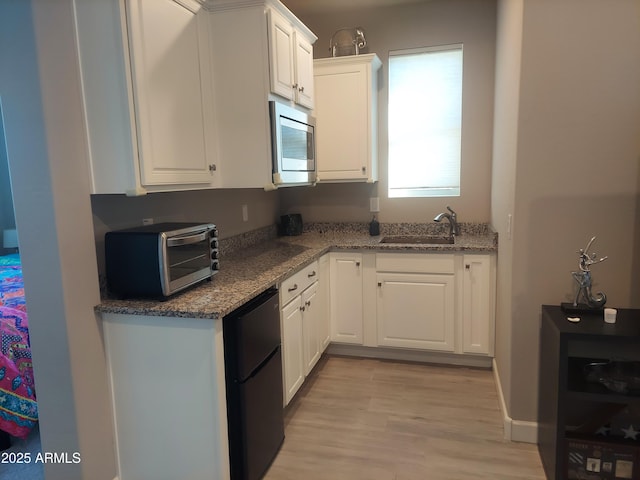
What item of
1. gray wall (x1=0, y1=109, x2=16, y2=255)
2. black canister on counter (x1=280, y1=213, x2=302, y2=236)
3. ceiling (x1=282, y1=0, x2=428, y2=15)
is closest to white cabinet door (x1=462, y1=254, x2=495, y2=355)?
black canister on counter (x1=280, y1=213, x2=302, y2=236)

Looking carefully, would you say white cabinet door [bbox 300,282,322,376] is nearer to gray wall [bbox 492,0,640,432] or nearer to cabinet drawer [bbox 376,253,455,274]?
cabinet drawer [bbox 376,253,455,274]

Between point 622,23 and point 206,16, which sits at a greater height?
point 206,16

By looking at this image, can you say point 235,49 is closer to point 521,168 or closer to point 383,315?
point 521,168

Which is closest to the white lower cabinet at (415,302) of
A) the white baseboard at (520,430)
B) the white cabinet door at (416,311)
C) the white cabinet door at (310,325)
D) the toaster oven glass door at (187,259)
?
the white cabinet door at (416,311)

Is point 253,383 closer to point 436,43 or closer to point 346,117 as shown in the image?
point 346,117

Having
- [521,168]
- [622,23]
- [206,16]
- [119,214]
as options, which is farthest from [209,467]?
[622,23]

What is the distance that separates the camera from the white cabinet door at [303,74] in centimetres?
286

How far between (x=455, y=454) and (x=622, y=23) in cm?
212

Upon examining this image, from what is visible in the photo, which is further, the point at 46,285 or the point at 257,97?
the point at 257,97

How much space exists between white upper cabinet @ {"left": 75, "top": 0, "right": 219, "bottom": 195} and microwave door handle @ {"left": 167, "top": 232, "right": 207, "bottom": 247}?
0.23 m

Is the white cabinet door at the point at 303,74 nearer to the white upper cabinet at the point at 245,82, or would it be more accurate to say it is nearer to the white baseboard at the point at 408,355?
the white upper cabinet at the point at 245,82

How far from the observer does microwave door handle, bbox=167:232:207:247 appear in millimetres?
1873

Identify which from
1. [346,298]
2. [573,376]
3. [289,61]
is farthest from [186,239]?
[573,376]

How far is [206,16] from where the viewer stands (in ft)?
7.83
